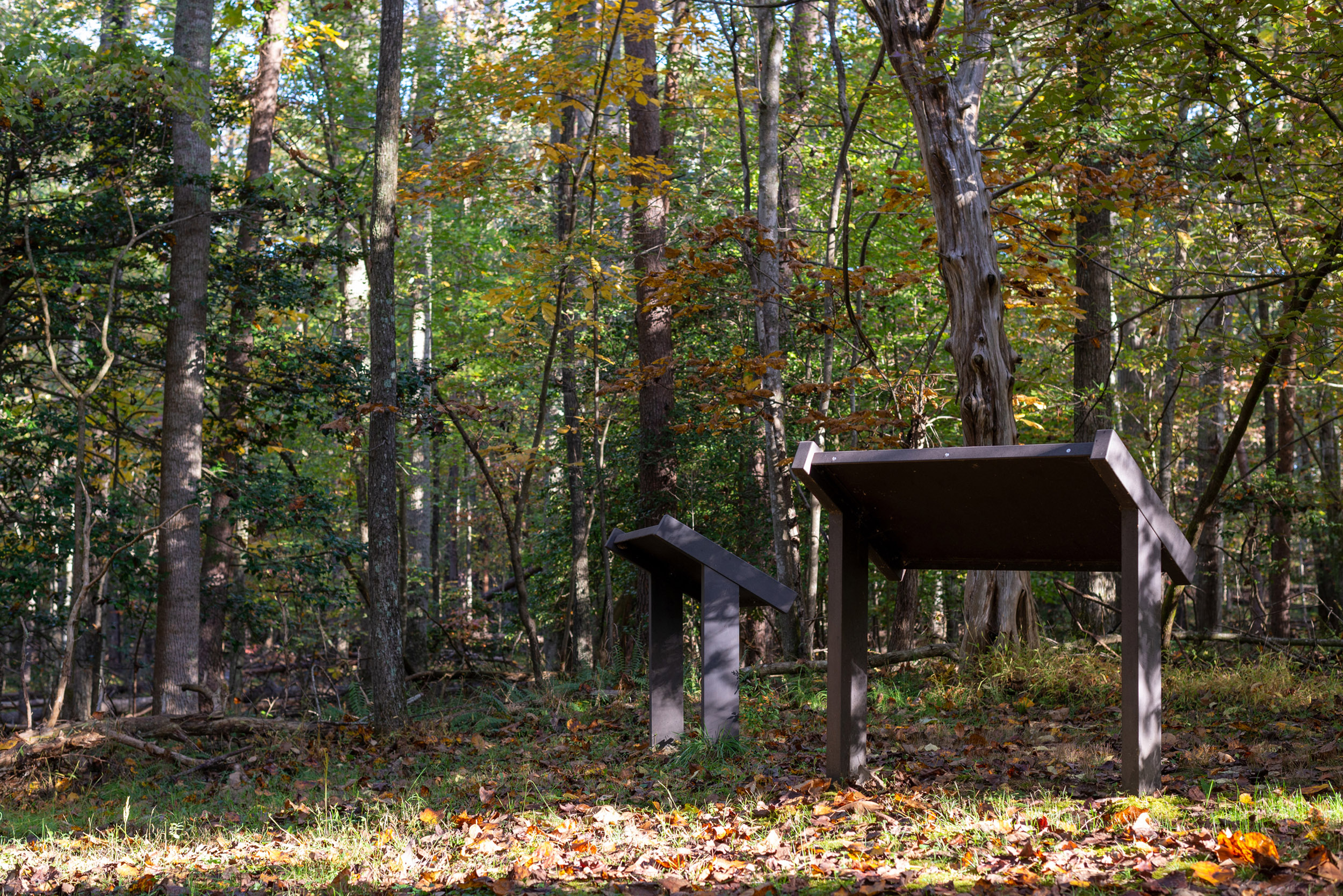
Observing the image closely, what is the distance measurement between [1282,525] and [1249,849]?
14.3 meters

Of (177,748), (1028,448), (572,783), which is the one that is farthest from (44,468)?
(1028,448)

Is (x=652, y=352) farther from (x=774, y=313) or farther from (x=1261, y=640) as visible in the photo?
(x=1261, y=640)

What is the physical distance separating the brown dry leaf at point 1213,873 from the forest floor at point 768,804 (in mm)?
14

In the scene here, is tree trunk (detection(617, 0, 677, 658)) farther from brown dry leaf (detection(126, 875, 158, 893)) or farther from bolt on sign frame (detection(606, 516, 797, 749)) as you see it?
brown dry leaf (detection(126, 875, 158, 893))

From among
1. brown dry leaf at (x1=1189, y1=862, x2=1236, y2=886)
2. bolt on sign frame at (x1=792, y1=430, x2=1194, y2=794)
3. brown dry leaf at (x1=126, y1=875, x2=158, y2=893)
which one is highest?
bolt on sign frame at (x1=792, y1=430, x2=1194, y2=794)

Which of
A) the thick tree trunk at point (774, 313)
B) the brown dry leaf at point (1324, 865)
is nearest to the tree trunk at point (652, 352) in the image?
the thick tree trunk at point (774, 313)

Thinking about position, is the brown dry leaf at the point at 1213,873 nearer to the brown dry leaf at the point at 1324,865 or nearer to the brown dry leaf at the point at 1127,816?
the brown dry leaf at the point at 1324,865

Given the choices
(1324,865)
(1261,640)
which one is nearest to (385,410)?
(1324,865)

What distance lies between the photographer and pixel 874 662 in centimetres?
949

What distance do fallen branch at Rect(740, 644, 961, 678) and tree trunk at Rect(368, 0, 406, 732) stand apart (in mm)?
3401

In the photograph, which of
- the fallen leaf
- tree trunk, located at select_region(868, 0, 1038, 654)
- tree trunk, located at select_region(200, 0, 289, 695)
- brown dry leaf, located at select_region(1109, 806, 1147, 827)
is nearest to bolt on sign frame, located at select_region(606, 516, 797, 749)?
the fallen leaf

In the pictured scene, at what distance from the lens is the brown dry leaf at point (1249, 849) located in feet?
11.2

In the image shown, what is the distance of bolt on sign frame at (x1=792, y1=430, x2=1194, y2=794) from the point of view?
4.59m

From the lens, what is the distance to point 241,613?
1323cm
